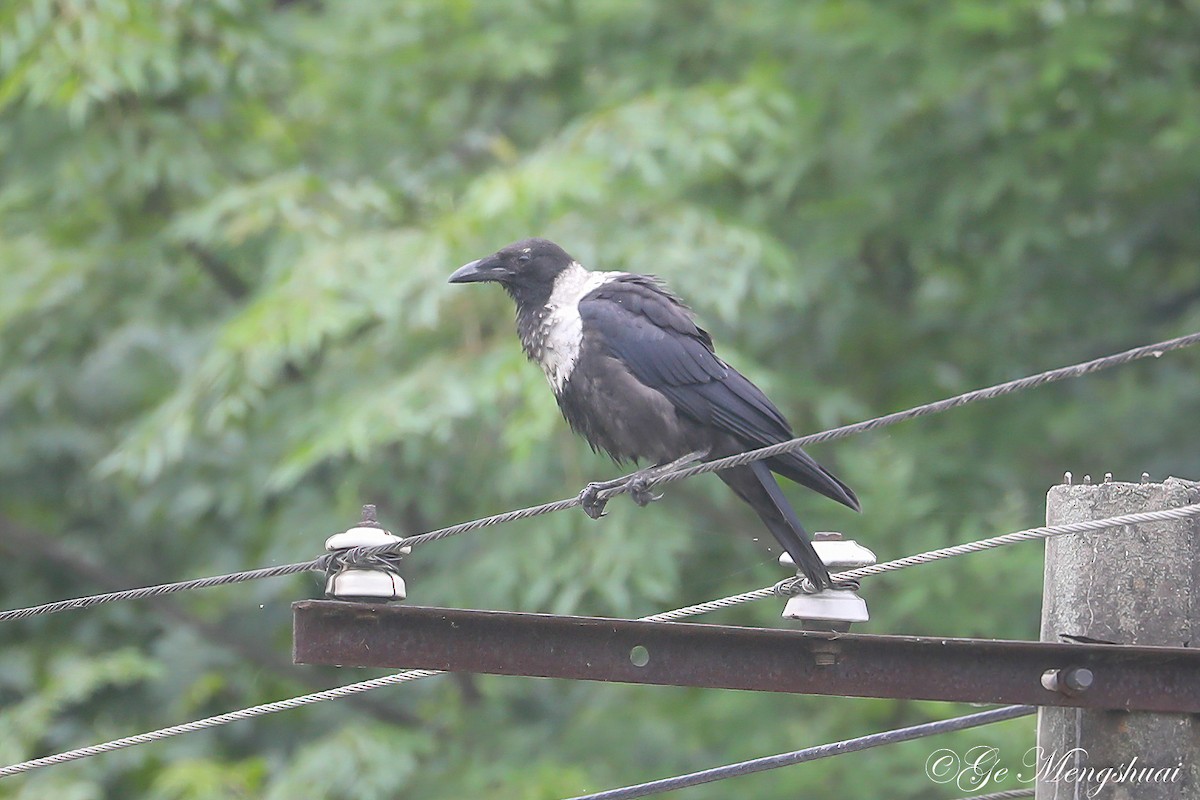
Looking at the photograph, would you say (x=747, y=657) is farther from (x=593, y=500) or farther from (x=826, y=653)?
(x=593, y=500)

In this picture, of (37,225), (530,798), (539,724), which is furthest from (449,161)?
(530,798)

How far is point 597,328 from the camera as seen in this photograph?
181 inches

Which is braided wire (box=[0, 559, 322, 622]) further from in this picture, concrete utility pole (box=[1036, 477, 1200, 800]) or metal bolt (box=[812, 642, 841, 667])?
concrete utility pole (box=[1036, 477, 1200, 800])

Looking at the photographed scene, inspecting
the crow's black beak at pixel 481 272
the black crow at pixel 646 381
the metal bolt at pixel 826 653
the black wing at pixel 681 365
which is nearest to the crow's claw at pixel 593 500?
the black crow at pixel 646 381

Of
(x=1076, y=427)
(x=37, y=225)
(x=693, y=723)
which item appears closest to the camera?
(x=693, y=723)

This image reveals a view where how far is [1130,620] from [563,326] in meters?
2.08

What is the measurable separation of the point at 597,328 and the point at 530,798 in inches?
105

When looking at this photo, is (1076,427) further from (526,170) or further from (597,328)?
(597,328)

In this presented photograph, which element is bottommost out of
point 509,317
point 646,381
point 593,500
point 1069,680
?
point 1069,680

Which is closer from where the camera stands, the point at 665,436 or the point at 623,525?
the point at 665,436

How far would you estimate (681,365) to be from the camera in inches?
178

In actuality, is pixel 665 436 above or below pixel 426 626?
above

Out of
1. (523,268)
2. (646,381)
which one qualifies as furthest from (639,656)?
(523,268)

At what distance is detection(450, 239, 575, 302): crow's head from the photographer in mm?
4965
